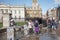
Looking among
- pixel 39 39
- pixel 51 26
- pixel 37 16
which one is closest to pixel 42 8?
pixel 37 16

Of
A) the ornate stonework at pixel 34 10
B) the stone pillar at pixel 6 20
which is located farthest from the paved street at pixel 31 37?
the ornate stonework at pixel 34 10

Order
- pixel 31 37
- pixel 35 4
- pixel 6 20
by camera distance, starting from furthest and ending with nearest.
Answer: pixel 31 37 → pixel 35 4 → pixel 6 20

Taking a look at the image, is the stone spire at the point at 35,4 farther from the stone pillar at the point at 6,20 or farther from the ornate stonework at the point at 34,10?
the stone pillar at the point at 6,20

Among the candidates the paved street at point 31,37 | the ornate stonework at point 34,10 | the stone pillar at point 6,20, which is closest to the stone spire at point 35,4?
the ornate stonework at point 34,10

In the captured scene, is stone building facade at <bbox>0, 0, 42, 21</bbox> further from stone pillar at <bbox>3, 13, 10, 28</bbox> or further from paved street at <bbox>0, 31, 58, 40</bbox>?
stone pillar at <bbox>3, 13, 10, 28</bbox>

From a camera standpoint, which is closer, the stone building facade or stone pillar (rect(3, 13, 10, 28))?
stone pillar (rect(3, 13, 10, 28))

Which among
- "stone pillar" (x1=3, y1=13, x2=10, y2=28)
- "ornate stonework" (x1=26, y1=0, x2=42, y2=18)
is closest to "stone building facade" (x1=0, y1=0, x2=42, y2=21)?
"ornate stonework" (x1=26, y1=0, x2=42, y2=18)

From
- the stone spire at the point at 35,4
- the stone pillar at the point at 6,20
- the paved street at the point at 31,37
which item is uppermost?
the stone spire at the point at 35,4

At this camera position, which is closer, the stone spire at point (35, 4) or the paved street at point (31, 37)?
the paved street at point (31, 37)

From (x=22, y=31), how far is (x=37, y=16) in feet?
1.23

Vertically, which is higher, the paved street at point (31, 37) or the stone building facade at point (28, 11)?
the stone building facade at point (28, 11)

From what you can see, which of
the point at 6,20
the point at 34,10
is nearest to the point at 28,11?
the point at 34,10

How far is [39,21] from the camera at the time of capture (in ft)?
10.1

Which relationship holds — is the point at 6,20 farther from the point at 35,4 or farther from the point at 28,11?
the point at 28,11
